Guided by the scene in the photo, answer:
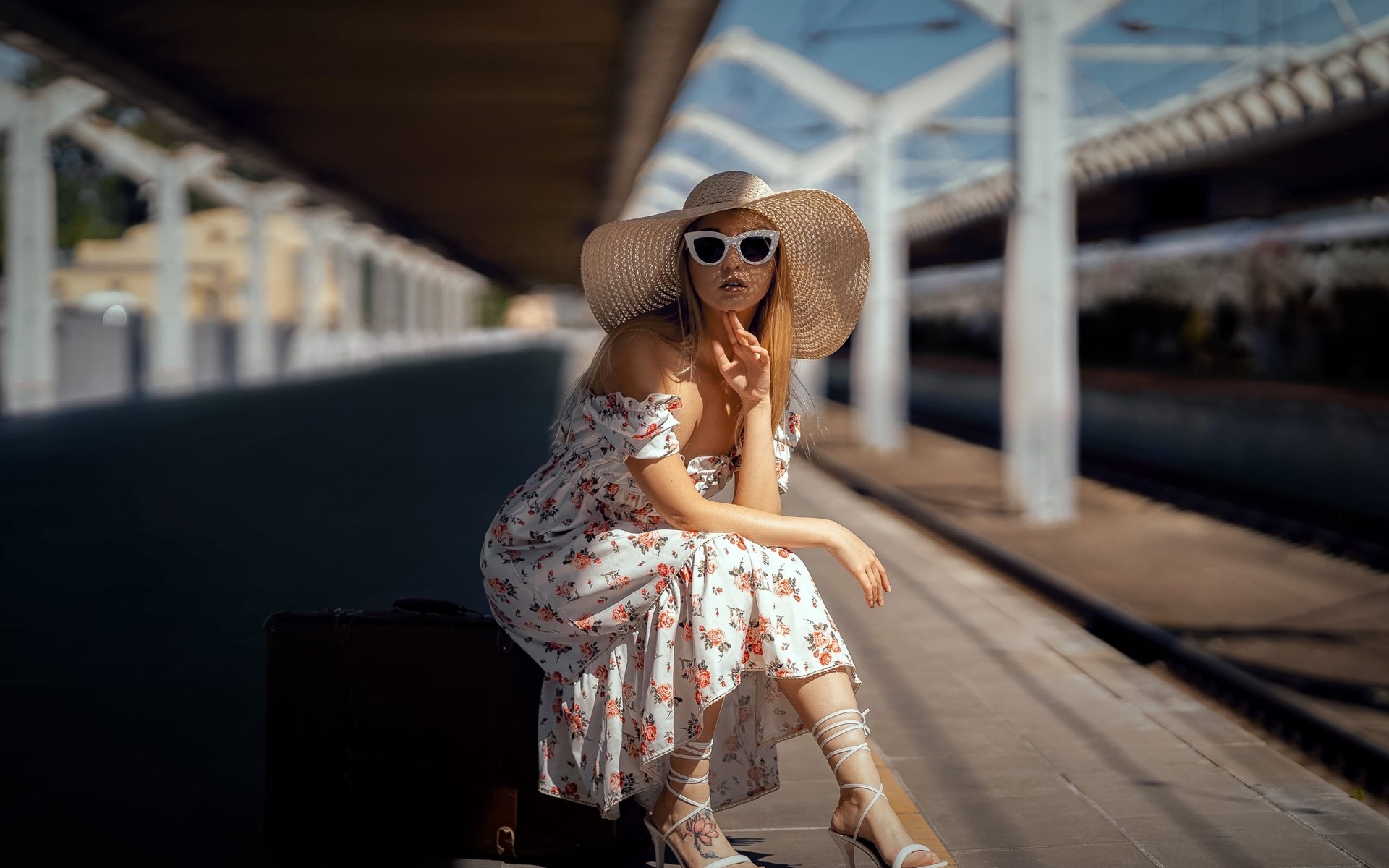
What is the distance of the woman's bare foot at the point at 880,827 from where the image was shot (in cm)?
298

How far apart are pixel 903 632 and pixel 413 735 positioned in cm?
341

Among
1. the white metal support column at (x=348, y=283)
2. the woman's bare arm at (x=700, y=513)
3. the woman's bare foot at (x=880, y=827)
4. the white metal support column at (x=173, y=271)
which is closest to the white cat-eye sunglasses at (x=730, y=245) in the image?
the woman's bare arm at (x=700, y=513)

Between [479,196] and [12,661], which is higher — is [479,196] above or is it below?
above

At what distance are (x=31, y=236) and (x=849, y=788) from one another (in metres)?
19.7

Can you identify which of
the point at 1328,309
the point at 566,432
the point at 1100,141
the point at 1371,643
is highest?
the point at 1100,141

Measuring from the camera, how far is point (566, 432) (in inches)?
→ 136

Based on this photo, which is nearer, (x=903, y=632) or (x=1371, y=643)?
(x=903, y=632)

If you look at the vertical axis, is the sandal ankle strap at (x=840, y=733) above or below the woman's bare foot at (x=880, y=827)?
above

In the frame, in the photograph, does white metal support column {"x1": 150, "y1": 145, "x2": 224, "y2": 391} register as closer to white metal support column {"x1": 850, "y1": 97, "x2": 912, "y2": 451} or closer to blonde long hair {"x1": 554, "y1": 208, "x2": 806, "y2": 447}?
white metal support column {"x1": 850, "y1": 97, "x2": 912, "y2": 451}

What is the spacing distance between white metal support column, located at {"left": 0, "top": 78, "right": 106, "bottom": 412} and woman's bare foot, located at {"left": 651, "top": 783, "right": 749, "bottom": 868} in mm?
18005

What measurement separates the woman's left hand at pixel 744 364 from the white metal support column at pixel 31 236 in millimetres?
17840

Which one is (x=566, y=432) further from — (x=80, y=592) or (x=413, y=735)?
(x=80, y=592)

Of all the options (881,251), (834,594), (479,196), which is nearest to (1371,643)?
(834,594)

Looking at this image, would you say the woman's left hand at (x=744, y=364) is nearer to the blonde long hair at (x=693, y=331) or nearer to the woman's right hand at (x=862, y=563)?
the blonde long hair at (x=693, y=331)
